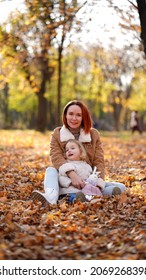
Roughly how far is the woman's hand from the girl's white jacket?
2.3 inches

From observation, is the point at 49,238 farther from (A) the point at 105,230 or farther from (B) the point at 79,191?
(B) the point at 79,191

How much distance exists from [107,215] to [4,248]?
5.84 feet

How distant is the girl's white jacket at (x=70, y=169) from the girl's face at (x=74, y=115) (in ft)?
1.97

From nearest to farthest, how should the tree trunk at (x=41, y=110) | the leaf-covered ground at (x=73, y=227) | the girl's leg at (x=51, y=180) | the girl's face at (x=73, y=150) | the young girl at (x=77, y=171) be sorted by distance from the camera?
the leaf-covered ground at (x=73, y=227) < the girl's leg at (x=51, y=180) < the young girl at (x=77, y=171) < the girl's face at (x=73, y=150) < the tree trunk at (x=41, y=110)

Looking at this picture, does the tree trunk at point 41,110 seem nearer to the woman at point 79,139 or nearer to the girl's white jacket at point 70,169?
the woman at point 79,139

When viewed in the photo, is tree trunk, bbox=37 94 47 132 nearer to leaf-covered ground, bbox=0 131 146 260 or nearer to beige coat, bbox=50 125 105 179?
leaf-covered ground, bbox=0 131 146 260

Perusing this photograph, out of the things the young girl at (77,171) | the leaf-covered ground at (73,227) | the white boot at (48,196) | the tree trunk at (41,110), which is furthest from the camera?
the tree trunk at (41,110)

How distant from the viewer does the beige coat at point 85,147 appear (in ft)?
22.0

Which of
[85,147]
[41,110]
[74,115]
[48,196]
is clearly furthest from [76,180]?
[41,110]

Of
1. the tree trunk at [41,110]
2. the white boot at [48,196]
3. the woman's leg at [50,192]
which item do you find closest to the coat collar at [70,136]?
the woman's leg at [50,192]

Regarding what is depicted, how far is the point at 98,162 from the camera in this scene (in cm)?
679

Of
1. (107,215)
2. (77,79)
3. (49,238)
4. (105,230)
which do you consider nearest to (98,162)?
(107,215)

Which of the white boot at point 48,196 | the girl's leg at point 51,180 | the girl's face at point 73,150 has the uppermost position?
the girl's face at point 73,150

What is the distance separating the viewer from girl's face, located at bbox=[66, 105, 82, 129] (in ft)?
21.7
